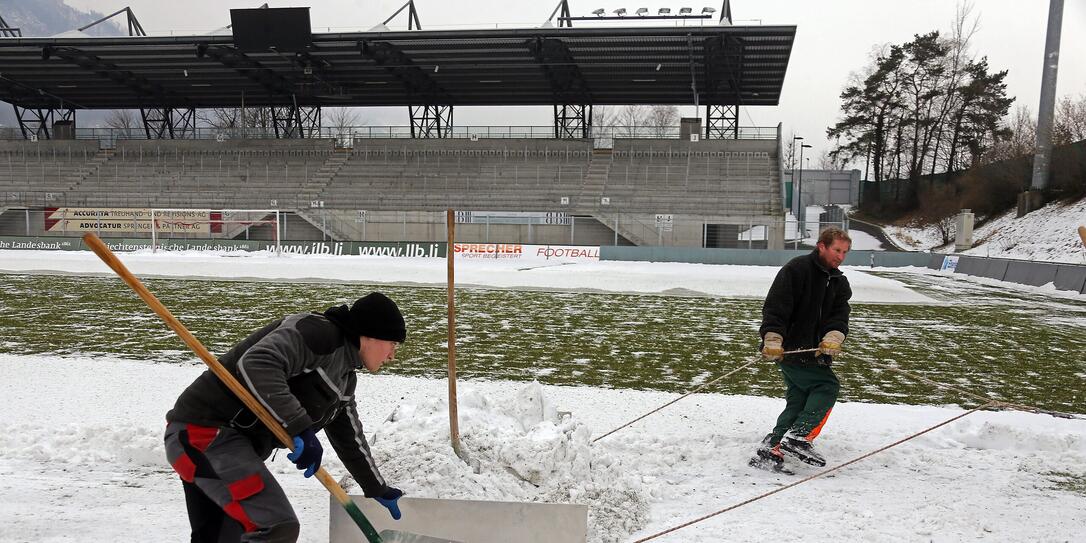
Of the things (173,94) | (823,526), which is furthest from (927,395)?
(173,94)

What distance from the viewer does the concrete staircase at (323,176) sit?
1634 inches

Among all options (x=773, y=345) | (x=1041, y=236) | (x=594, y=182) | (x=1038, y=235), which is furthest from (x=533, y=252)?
(x=773, y=345)

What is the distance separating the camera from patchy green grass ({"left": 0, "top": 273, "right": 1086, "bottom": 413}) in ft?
29.7

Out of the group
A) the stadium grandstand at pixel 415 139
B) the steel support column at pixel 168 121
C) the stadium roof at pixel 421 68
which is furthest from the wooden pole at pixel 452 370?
the steel support column at pixel 168 121

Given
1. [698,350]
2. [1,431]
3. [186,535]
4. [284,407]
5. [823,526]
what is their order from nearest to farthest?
[284,407] < [186,535] < [823,526] < [1,431] < [698,350]

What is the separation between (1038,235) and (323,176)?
3873 cm

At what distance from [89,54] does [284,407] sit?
1840 inches

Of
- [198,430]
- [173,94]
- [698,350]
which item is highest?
[173,94]

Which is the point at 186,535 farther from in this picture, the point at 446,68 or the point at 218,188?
the point at 218,188

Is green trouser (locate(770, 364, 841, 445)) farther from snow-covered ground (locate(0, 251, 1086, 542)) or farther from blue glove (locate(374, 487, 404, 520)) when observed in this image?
blue glove (locate(374, 487, 404, 520))

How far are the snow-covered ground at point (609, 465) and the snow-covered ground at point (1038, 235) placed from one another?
3158cm

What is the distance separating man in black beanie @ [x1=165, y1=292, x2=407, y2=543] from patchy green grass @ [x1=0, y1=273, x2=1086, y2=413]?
5.77 meters

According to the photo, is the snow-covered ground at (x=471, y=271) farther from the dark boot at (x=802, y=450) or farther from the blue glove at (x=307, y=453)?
the blue glove at (x=307, y=453)

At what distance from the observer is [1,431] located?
600 cm
